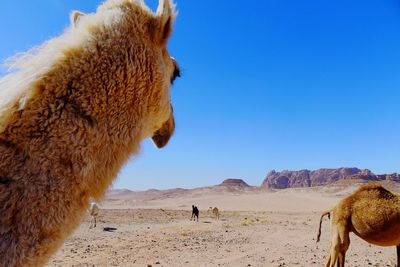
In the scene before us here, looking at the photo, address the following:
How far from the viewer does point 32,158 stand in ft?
4.08

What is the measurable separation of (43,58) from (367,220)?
28.6ft

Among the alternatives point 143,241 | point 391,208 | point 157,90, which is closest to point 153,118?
point 157,90

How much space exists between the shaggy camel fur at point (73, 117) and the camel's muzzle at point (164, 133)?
17.4 inches

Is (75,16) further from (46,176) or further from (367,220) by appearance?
(367,220)

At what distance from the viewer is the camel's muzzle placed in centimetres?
224

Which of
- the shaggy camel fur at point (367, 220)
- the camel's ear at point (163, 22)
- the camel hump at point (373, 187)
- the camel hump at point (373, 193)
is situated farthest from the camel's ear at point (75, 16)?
the camel hump at point (373, 187)

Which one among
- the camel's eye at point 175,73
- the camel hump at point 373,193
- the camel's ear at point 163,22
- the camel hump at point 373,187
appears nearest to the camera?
the camel's ear at point 163,22

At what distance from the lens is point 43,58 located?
1442 millimetres

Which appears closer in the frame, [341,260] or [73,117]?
[73,117]

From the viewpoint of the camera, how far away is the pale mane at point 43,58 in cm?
130

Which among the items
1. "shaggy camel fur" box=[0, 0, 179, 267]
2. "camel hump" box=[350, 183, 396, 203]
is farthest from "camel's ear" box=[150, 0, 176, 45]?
"camel hump" box=[350, 183, 396, 203]

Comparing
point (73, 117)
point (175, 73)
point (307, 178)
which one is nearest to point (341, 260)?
point (175, 73)

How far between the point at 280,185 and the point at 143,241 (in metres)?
158

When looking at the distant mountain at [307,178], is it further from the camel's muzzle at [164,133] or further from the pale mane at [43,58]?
the pale mane at [43,58]
